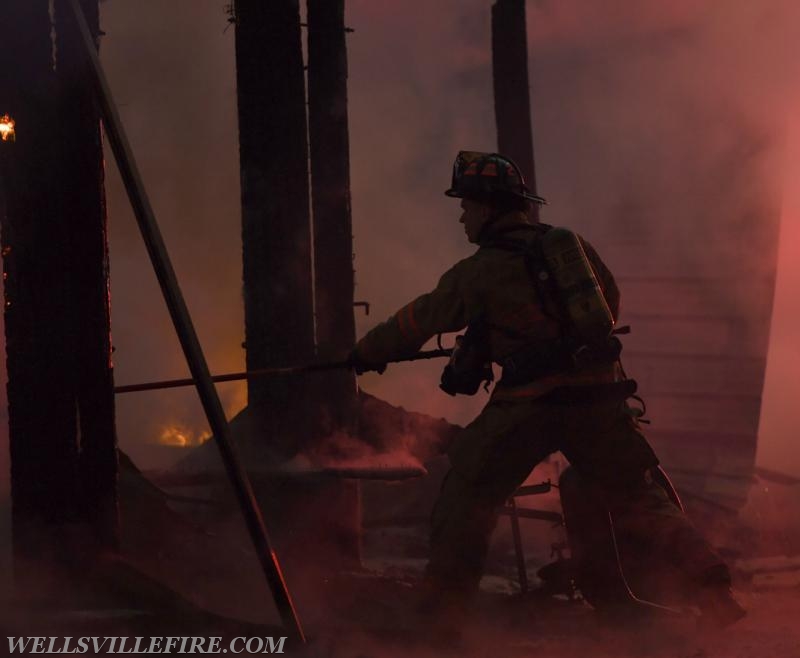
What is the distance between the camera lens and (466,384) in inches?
168

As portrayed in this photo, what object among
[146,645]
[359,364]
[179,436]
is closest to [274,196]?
[359,364]

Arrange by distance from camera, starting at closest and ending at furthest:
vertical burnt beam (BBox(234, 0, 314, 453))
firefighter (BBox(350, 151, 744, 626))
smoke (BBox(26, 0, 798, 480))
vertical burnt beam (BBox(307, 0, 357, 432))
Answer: firefighter (BBox(350, 151, 744, 626)) → vertical burnt beam (BBox(234, 0, 314, 453)) → vertical burnt beam (BBox(307, 0, 357, 432)) → smoke (BBox(26, 0, 798, 480))

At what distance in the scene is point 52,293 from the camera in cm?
418

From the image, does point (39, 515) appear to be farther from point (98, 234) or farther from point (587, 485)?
point (587, 485)

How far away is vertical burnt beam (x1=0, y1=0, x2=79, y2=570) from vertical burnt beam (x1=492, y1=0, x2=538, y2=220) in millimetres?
5053

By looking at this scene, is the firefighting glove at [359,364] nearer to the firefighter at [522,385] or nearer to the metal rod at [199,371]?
the firefighter at [522,385]

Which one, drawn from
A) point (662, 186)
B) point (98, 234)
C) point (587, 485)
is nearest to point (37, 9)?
point (98, 234)

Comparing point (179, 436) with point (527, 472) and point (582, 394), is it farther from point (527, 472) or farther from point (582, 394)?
point (582, 394)

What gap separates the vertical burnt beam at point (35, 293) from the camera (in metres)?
4.14

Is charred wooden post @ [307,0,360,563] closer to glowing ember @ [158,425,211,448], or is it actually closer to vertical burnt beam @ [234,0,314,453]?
vertical burnt beam @ [234,0,314,453]

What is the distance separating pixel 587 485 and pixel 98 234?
230 cm

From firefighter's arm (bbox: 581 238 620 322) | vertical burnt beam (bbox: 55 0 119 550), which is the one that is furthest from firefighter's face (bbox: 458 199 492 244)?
vertical burnt beam (bbox: 55 0 119 550)

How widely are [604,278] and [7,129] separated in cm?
247

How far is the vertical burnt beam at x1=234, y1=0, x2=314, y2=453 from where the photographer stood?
5762mm
